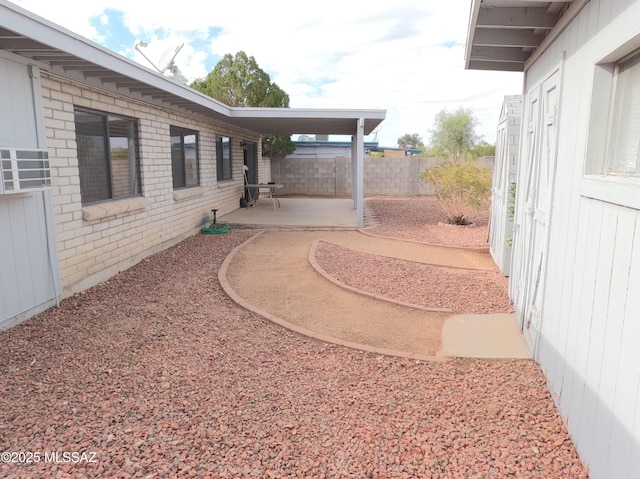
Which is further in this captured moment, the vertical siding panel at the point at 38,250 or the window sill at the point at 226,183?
the window sill at the point at 226,183

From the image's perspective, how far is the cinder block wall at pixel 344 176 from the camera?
59.6 feet

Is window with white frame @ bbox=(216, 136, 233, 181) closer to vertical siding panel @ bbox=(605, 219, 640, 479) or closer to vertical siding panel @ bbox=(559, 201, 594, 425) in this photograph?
vertical siding panel @ bbox=(559, 201, 594, 425)

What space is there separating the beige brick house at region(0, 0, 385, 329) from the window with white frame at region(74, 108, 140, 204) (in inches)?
0.6

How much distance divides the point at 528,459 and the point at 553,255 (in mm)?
1380

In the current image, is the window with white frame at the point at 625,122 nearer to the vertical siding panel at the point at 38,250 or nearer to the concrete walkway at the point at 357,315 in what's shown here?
the concrete walkway at the point at 357,315

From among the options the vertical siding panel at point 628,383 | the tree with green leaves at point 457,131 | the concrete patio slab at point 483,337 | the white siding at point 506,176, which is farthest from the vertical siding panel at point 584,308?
the tree with green leaves at point 457,131

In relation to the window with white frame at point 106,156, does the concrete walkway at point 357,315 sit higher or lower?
lower

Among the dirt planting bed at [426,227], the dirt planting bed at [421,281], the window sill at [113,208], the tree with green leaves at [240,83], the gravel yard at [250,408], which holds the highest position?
the tree with green leaves at [240,83]

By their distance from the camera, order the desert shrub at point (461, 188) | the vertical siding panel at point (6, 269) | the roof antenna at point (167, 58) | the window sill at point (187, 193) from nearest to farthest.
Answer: the vertical siding panel at point (6, 269), the window sill at point (187, 193), the roof antenna at point (167, 58), the desert shrub at point (461, 188)

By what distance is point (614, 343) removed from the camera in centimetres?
196

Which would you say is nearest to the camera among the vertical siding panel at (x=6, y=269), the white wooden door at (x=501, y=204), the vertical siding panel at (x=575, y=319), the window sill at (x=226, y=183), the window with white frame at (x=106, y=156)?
the vertical siding panel at (x=575, y=319)

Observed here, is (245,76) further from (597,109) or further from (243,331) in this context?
(597,109)

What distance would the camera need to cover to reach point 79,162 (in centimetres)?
532

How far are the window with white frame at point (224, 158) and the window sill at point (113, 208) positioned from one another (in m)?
4.62
